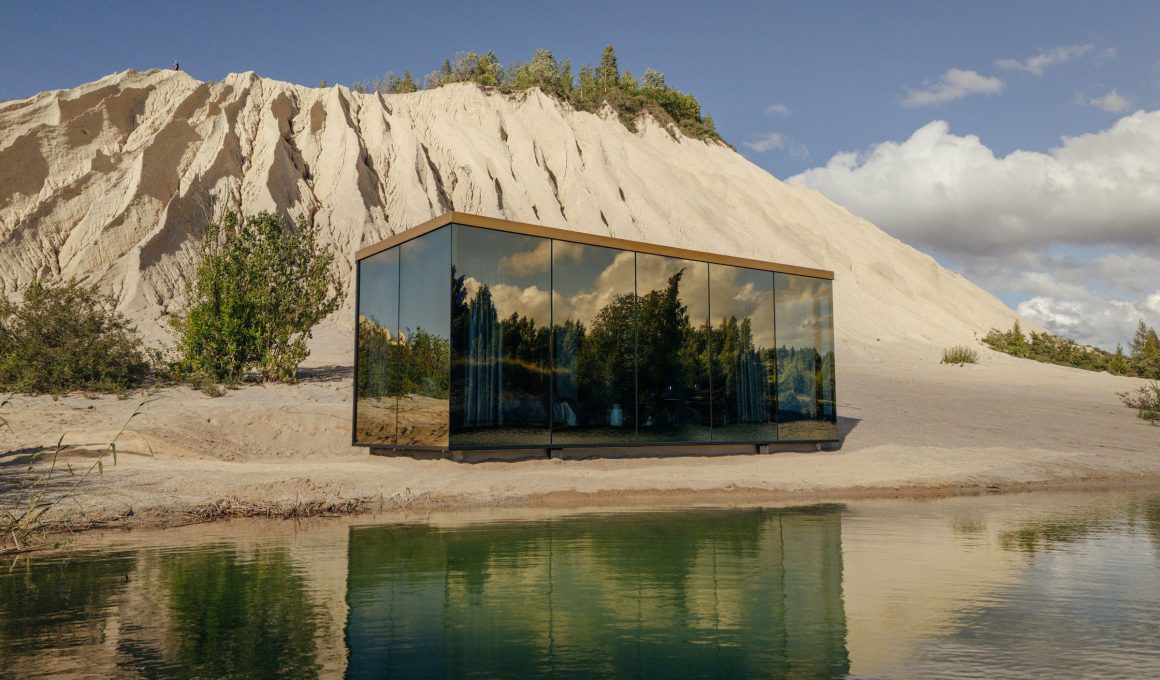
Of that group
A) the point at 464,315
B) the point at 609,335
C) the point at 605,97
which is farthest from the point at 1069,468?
the point at 605,97

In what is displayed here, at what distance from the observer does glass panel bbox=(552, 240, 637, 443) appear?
17641 millimetres

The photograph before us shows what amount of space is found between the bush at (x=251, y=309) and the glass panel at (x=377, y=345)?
28.7 feet

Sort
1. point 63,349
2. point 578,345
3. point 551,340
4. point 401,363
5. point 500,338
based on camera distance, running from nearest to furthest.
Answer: point 500,338 → point 551,340 → point 401,363 → point 578,345 → point 63,349

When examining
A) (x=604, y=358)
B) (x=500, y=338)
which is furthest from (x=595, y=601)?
(x=604, y=358)

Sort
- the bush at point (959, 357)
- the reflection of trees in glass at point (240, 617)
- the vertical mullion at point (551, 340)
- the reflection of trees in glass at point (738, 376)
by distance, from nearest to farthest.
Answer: the reflection of trees in glass at point (240, 617) < the vertical mullion at point (551, 340) < the reflection of trees in glass at point (738, 376) < the bush at point (959, 357)

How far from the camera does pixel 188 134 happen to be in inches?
1692

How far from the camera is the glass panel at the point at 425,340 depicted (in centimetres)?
1634

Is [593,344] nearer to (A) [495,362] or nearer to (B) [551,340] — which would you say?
(B) [551,340]

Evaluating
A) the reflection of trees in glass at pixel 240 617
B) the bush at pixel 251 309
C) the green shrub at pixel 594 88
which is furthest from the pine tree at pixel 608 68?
the reflection of trees in glass at pixel 240 617

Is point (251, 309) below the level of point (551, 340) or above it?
above

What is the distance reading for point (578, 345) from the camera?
17.9 meters

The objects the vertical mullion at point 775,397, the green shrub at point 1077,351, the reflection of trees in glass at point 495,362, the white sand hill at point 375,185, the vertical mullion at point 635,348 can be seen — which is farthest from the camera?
the green shrub at point 1077,351

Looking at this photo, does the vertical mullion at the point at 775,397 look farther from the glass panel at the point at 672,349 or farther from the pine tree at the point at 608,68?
the pine tree at the point at 608,68

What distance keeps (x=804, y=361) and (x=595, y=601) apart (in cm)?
1495
